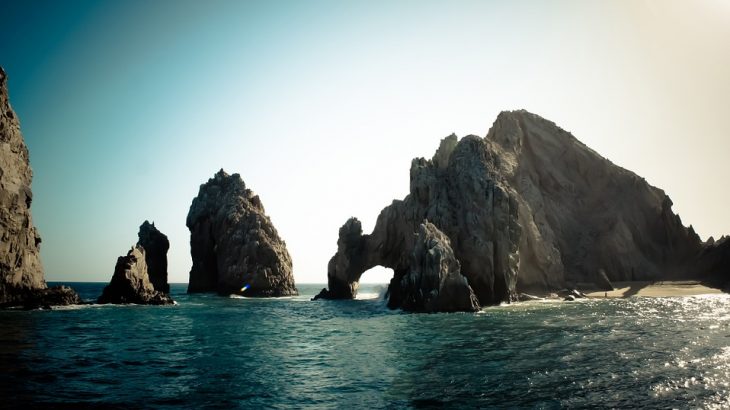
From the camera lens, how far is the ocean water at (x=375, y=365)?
16859 mm

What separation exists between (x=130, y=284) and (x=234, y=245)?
3727 centimetres

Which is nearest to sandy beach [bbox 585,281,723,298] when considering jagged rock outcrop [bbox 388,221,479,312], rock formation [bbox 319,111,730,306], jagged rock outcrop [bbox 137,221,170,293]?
rock formation [bbox 319,111,730,306]

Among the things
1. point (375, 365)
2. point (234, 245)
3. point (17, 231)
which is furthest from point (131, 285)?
point (375, 365)

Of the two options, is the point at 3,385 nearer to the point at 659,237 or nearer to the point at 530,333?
the point at 530,333

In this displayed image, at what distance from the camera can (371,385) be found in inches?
749

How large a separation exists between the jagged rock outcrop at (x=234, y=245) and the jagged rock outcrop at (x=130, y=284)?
1277 inches

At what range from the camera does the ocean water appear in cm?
1686

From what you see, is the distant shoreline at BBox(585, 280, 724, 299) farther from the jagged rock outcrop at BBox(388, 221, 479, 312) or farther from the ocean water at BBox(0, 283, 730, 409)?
the ocean water at BBox(0, 283, 730, 409)

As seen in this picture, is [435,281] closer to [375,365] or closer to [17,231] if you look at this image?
[375,365]

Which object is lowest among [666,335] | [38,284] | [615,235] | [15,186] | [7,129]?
[666,335]

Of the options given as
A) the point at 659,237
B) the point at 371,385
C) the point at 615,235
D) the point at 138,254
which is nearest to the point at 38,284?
the point at 138,254

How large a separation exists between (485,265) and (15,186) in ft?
216

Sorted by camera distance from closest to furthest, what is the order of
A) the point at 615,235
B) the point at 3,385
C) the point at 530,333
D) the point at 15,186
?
the point at 3,385
the point at 530,333
the point at 15,186
the point at 615,235

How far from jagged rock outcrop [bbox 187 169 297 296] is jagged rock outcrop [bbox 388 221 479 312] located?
56223 millimetres
